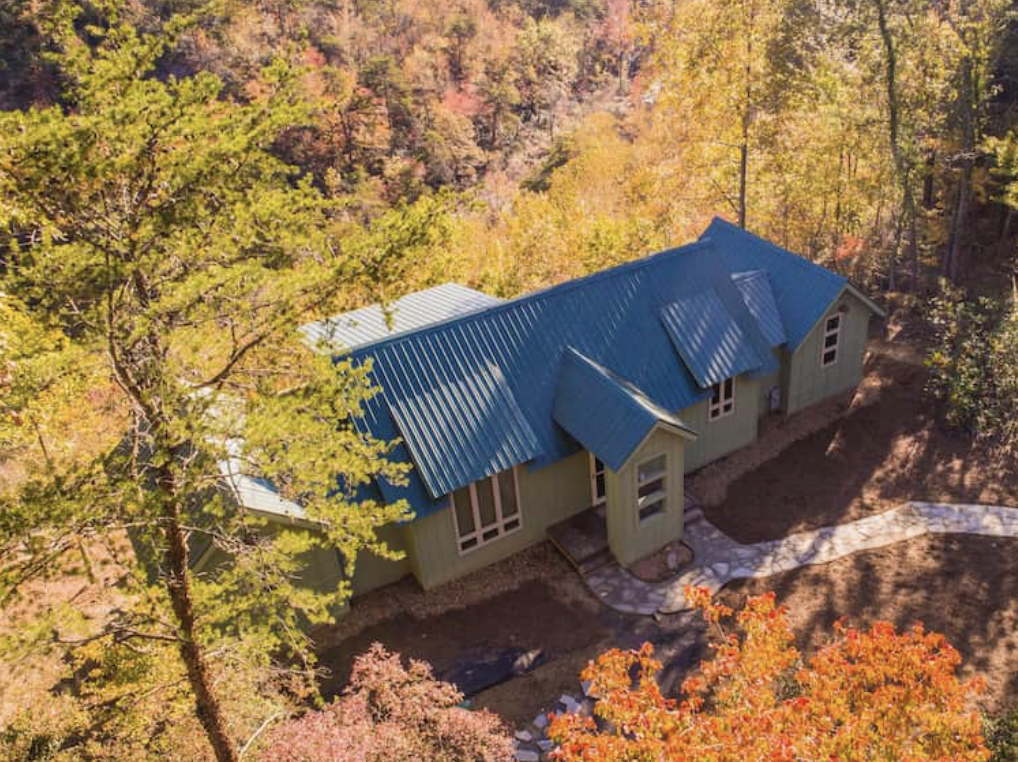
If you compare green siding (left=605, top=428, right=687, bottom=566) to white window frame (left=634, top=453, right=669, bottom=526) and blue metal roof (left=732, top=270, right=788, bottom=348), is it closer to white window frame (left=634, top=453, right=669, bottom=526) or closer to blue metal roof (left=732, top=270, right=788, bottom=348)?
white window frame (left=634, top=453, right=669, bottom=526)

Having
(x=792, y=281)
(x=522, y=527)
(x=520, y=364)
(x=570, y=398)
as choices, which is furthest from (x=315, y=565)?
(x=792, y=281)

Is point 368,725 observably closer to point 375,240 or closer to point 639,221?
point 375,240

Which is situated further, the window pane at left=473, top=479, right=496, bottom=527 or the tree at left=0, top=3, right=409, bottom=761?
the window pane at left=473, top=479, right=496, bottom=527

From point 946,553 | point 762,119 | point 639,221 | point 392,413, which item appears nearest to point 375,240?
point 392,413

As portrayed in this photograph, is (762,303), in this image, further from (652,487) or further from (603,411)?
(603,411)

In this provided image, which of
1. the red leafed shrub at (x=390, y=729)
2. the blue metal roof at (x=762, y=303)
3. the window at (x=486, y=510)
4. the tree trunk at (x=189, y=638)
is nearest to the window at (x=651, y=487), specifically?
the window at (x=486, y=510)

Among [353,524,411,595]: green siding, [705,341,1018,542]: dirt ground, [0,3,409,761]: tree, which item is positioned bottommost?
[705,341,1018,542]: dirt ground

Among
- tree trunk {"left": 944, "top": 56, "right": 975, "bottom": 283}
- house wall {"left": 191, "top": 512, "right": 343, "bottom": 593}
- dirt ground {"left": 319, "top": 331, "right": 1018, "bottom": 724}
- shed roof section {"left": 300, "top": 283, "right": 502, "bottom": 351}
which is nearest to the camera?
house wall {"left": 191, "top": 512, "right": 343, "bottom": 593}

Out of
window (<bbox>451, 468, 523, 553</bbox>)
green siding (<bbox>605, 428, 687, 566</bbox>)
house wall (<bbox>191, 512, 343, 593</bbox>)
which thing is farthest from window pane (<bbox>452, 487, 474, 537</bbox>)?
green siding (<bbox>605, 428, 687, 566</bbox>)
